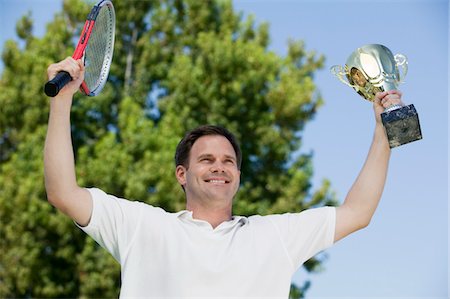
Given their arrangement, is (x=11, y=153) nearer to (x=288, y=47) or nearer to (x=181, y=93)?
(x=181, y=93)

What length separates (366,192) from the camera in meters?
3.96

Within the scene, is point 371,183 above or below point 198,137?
below

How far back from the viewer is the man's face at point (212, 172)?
3.95m

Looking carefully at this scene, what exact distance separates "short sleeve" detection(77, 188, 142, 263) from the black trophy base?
1284 mm

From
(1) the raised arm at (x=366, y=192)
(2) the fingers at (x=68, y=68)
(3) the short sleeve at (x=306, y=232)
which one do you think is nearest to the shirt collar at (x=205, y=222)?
(3) the short sleeve at (x=306, y=232)

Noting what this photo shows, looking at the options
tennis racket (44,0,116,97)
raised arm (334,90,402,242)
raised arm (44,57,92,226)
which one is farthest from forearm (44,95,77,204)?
raised arm (334,90,402,242)

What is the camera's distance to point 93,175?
16578 millimetres

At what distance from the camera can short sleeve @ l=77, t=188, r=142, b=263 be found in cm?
373

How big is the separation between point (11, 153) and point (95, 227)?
596 inches

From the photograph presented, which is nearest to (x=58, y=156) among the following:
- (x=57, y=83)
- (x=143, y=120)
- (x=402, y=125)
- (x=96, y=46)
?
(x=57, y=83)

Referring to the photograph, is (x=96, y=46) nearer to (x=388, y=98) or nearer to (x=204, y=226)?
(x=204, y=226)

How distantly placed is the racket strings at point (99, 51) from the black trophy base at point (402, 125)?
1.58m

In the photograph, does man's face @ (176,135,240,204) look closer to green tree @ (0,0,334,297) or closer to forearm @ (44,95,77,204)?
forearm @ (44,95,77,204)

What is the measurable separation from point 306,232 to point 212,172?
0.54 metres
